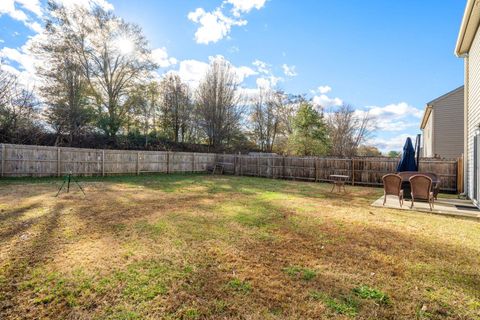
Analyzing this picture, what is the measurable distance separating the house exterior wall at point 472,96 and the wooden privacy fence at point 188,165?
2.82 m

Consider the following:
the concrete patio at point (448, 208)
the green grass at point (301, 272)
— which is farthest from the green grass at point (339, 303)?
the concrete patio at point (448, 208)

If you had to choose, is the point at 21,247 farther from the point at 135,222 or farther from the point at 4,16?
the point at 4,16

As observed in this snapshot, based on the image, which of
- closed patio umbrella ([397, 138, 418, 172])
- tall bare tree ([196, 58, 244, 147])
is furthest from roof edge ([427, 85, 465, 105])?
tall bare tree ([196, 58, 244, 147])

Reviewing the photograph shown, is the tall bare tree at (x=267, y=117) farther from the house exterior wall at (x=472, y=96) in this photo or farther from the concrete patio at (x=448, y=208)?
the concrete patio at (x=448, y=208)

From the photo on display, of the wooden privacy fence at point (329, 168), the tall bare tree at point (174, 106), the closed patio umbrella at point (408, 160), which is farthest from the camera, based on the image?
the tall bare tree at point (174, 106)

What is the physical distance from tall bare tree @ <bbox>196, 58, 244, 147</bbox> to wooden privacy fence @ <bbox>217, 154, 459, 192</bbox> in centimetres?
820

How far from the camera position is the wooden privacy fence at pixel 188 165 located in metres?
10.5

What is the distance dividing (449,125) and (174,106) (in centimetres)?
2250


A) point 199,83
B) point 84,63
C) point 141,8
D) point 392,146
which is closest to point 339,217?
point 141,8

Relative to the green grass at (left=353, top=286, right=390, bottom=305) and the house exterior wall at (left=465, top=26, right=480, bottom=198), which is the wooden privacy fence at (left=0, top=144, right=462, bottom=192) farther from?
the green grass at (left=353, top=286, right=390, bottom=305)

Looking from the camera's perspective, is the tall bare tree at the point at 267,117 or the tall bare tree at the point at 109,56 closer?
the tall bare tree at the point at 109,56

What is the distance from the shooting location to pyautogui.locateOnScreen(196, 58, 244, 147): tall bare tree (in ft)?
82.7

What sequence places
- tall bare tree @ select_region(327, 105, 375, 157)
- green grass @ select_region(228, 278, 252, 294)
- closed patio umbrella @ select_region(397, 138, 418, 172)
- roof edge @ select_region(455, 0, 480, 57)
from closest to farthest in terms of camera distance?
green grass @ select_region(228, 278, 252, 294), roof edge @ select_region(455, 0, 480, 57), closed patio umbrella @ select_region(397, 138, 418, 172), tall bare tree @ select_region(327, 105, 375, 157)

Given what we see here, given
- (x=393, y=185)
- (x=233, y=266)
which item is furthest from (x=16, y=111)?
(x=393, y=185)
